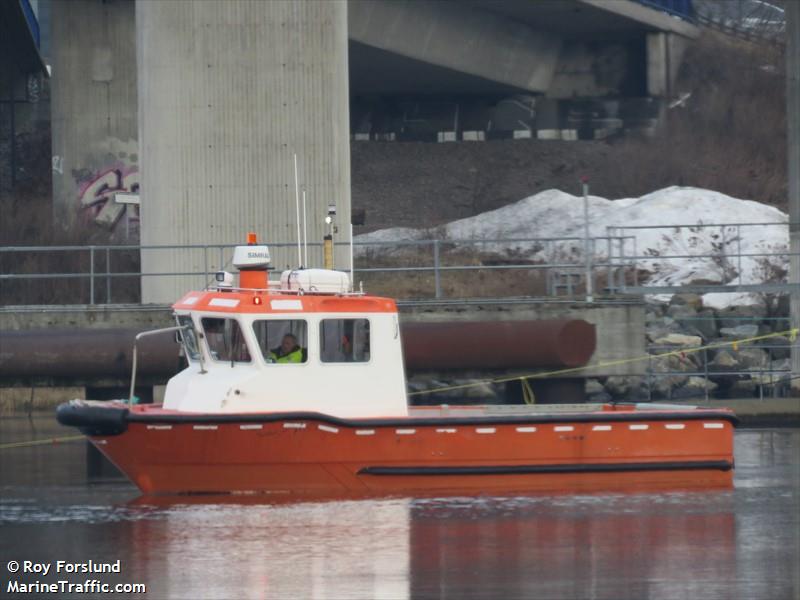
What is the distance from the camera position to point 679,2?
1850 inches

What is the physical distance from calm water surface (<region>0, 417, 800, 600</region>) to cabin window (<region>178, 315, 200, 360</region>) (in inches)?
62.2

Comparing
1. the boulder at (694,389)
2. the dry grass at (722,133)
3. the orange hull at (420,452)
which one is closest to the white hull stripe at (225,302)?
the orange hull at (420,452)

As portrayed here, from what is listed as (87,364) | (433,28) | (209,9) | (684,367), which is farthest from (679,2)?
(87,364)

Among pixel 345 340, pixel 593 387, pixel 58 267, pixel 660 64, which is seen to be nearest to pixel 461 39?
pixel 660 64

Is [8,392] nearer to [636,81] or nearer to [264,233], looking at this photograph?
[264,233]

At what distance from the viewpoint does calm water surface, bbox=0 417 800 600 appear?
11398mm

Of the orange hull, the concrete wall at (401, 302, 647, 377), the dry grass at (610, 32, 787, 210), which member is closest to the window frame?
the orange hull

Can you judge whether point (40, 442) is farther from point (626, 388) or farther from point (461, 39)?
point (461, 39)

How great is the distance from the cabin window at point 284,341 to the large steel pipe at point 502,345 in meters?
5.41

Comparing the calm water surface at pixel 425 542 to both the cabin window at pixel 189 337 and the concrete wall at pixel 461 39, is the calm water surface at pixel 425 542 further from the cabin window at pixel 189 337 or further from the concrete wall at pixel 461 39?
the concrete wall at pixel 461 39

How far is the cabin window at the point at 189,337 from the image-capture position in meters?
15.4

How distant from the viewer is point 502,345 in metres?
20.5

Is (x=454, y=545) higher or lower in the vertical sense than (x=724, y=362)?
lower

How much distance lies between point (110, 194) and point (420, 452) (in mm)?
20287
